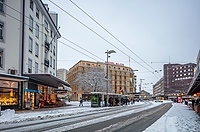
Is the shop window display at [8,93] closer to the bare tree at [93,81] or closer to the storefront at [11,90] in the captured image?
the storefront at [11,90]

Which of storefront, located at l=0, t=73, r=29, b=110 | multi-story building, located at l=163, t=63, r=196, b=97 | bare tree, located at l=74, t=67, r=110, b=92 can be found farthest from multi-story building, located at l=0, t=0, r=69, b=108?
multi-story building, located at l=163, t=63, r=196, b=97

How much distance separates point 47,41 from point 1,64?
17.3 metres

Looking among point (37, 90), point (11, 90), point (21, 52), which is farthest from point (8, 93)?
point (37, 90)

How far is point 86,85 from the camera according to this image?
7394cm

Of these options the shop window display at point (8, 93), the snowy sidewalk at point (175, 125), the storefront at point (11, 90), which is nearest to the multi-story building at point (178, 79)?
the storefront at point (11, 90)

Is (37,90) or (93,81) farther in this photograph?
(93,81)

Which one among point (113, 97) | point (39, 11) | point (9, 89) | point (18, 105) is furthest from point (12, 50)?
point (113, 97)

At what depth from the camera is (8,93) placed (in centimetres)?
2869

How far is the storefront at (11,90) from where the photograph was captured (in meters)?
27.4

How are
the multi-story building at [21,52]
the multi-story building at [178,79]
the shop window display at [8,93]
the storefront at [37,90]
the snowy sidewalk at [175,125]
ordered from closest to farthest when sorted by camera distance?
the snowy sidewalk at [175,125], the shop window display at [8,93], the multi-story building at [21,52], the storefront at [37,90], the multi-story building at [178,79]

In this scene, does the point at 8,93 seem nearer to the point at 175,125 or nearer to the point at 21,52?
the point at 21,52

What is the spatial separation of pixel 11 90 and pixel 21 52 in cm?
502

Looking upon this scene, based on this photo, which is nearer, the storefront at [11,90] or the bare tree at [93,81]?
the storefront at [11,90]

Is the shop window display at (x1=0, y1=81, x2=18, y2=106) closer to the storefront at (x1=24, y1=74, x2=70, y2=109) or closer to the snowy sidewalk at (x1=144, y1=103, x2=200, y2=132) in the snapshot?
the storefront at (x1=24, y1=74, x2=70, y2=109)
